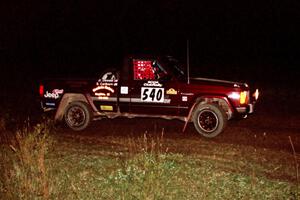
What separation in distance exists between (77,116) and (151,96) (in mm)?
1909

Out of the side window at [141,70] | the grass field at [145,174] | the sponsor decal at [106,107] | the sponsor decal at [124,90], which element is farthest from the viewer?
the sponsor decal at [106,107]

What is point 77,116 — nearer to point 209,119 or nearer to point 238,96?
point 209,119

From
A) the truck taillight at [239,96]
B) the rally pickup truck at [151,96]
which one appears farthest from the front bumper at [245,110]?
the truck taillight at [239,96]

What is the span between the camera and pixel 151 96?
11086 mm

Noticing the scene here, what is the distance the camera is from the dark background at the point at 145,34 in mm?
30422

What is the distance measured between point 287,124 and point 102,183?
651 centimetres

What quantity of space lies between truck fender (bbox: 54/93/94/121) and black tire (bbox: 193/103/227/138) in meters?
2.59

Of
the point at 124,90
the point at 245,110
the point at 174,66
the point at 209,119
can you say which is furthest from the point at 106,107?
the point at 245,110

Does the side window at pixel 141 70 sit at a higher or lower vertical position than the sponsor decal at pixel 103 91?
higher

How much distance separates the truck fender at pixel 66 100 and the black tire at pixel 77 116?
98mm

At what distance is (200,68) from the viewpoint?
2817 centimetres

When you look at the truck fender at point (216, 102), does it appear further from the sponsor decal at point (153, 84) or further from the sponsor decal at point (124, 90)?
the sponsor decal at point (124, 90)

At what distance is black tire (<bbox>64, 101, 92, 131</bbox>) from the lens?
11680 mm

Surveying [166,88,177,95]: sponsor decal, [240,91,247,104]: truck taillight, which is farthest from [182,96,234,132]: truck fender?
[166,88,177,95]: sponsor decal
